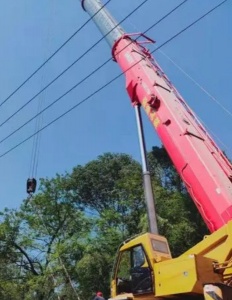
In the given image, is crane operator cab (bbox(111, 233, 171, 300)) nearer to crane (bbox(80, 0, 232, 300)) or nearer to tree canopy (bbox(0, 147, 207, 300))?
crane (bbox(80, 0, 232, 300))

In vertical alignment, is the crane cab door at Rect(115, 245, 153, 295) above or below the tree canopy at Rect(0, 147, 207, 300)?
below

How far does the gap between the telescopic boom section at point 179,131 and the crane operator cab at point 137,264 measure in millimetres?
1038

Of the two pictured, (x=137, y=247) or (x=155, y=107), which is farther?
(x=155, y=107)

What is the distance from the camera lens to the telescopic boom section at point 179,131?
21.8ft

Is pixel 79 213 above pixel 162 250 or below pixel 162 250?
above

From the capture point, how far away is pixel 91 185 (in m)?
32.0

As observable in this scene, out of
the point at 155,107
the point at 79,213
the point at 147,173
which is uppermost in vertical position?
the point at 79,213

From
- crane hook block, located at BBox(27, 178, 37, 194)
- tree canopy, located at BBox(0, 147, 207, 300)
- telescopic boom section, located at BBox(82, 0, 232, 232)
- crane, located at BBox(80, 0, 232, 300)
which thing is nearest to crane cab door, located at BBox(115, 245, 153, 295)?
crane, located at BBox(80, 0, 232, 300)

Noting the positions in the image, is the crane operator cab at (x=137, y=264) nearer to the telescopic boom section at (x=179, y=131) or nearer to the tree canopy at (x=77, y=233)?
the telescopic boom section at (x=179, y=131)

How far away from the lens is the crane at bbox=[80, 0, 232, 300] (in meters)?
5.57

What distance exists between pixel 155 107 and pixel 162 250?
360cm

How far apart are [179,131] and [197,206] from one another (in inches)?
66.0

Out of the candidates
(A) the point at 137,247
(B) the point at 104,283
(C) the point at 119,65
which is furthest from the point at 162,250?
(B) the point at 104,283

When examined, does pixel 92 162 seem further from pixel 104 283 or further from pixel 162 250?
pixel 162 250
